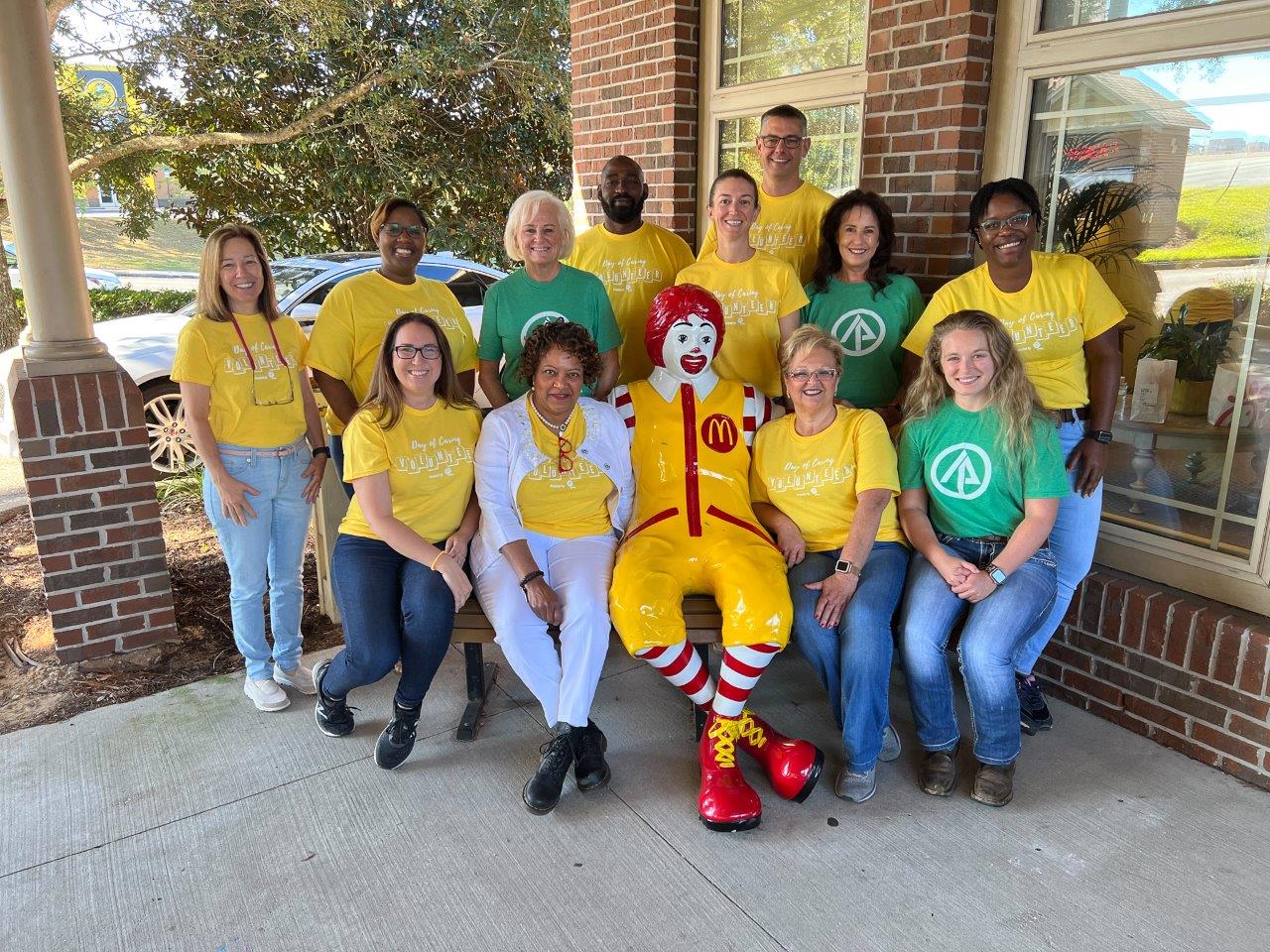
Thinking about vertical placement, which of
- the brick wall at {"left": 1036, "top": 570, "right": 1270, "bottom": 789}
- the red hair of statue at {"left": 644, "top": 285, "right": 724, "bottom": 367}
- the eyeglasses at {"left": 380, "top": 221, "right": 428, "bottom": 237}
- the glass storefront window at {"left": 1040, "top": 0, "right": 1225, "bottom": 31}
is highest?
the glass storefront window at {"left": 1040, "top": 0, "right": 1225, "bottom": 31}

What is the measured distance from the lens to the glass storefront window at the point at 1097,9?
289 cm

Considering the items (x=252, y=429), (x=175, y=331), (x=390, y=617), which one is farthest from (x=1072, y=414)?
(x=175, y=331)

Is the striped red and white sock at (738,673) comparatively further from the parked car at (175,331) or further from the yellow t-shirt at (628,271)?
the parked car at (175,331)

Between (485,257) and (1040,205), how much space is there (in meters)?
10.2

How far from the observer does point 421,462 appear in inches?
112

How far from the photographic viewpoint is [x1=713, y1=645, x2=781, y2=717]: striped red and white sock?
263cm

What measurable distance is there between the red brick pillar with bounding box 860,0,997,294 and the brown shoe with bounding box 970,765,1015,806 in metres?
1.88

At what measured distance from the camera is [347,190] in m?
11.9

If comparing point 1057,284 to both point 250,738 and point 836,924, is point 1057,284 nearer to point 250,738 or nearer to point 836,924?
point 836,924

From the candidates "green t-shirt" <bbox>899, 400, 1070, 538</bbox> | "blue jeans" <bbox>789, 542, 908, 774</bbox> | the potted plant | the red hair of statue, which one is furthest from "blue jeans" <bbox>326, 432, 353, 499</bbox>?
the potted plant

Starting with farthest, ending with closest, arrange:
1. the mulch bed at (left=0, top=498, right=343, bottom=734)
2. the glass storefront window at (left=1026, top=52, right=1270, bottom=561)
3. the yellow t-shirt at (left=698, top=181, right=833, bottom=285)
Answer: the yellow t-shirt at (left=698, top=181, right=833, bottom=285)
the mulch bed at (left=0, top=498, right=343, bottom=734)
the glass storefront window at (left=1026, top=52, right=1270, bottom=561)

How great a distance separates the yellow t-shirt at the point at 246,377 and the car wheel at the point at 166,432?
3.54 m

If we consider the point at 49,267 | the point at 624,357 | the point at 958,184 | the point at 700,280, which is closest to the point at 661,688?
the point at 624,357

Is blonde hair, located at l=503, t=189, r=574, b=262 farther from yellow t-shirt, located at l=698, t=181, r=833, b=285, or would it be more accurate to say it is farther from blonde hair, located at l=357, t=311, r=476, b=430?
yellow t-shirt, located at l=698, t=181, r=833, b=285
